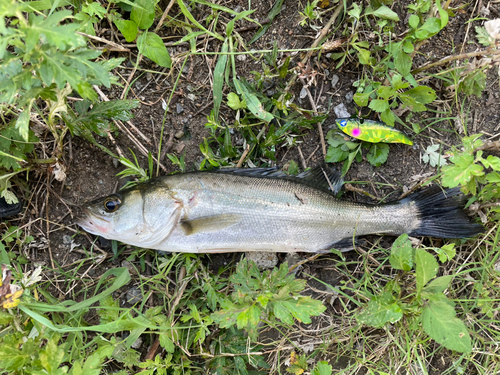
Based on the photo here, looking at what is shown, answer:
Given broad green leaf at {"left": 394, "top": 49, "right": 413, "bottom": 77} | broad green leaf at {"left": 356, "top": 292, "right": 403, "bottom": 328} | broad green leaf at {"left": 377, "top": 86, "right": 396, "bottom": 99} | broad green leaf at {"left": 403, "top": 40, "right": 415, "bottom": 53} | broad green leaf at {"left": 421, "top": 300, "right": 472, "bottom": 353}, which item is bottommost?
broad green leaf at {"left": 356, "top": 292, "right": 403, "bottom": 328}

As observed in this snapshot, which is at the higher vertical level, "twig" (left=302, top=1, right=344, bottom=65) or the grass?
"twig" (left=302, top=1, right=344, bottom=65)

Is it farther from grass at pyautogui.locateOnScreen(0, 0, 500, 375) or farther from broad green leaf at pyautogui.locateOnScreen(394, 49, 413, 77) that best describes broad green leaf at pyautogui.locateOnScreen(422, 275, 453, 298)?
broad green leaf at pyautogui.locateOnScreen(394, 49, 413, 77)

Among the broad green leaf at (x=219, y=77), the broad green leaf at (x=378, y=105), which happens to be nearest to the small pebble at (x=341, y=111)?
the broad green leaf at (x=378, y=105)

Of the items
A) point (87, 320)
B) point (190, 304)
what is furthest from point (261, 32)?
point (87, 320)

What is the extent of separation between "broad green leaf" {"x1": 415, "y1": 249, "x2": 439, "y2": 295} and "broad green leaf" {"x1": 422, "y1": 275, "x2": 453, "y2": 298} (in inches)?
4.4

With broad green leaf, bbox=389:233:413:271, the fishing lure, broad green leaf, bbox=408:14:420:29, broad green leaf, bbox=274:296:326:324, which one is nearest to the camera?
broad green leaf, bbox=274:296:326:324

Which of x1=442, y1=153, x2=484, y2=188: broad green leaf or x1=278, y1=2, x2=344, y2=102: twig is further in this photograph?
x1=278, y1=2, x2=344, y2=102: twig

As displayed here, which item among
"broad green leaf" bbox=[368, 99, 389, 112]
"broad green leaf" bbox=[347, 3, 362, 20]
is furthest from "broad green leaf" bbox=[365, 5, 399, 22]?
"broad green leaf" bbox=[368, 99, 389, 112]

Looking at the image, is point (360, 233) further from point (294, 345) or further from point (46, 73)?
point (46, 73)

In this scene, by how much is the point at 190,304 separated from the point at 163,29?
3.07 m

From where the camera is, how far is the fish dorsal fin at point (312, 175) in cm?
369

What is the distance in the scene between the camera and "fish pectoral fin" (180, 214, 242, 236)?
3506 mm

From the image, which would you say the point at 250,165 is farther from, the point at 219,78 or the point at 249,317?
the point at 249,317

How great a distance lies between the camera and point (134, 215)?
350cm
